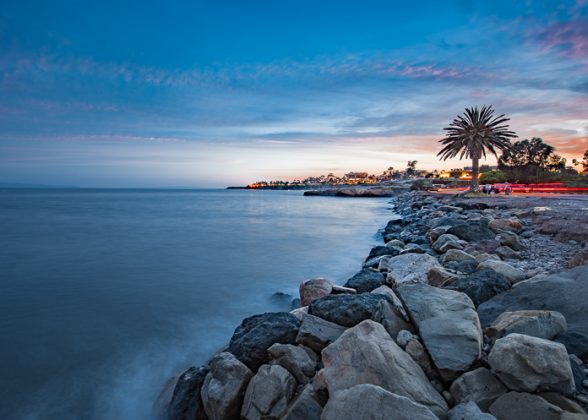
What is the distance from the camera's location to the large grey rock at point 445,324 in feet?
11.5

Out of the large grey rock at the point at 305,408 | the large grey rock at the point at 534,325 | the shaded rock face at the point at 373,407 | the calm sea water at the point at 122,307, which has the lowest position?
the calm sea water at the point at 122,307

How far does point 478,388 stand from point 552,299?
2385mm

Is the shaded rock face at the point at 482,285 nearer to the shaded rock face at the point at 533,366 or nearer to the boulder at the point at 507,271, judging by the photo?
the boulder at the point at 507,271

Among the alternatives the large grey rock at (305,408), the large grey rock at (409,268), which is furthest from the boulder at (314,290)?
the large grey rock at (305,408)

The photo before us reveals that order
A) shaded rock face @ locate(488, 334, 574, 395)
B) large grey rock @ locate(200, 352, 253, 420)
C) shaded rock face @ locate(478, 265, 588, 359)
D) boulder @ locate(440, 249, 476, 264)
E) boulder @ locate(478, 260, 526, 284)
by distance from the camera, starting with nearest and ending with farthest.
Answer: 1. shaded rock face @ locate(488, 334, 574, 395)
2. large grey rock @ locate(200, 352, 253, 420)
3. shaded rock face @ locate(478, 265, 588, 359)
4. boulder @ locate(478, 260, 526, 284)
5. boulder @ locate(440, 249, 476, 264)

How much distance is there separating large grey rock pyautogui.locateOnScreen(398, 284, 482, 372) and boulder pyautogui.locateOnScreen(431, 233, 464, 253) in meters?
6.22

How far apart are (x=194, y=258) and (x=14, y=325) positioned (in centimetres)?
755

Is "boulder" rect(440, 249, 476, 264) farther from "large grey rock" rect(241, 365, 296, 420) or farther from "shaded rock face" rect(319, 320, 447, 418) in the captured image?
"large grey rock" rect(241, 365, 296, 420)

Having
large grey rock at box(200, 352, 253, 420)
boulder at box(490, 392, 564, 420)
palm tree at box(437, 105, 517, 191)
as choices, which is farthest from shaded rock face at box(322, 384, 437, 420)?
palm tree at box(437, 105, 517, 191)

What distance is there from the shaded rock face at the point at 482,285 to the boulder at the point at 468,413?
9.00ft

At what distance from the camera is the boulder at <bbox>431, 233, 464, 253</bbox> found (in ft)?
33.5

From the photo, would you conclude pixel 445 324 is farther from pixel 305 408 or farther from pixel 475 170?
pixel 475 170

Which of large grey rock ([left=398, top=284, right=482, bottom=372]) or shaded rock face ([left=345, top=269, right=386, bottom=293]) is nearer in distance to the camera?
large grey rock ([left=398, top=284, right=482, bottom=372])

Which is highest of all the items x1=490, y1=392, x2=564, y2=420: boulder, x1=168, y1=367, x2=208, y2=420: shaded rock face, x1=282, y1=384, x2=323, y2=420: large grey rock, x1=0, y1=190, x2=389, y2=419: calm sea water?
x1=490, y1=392, x2=564, y2=420: boulder
